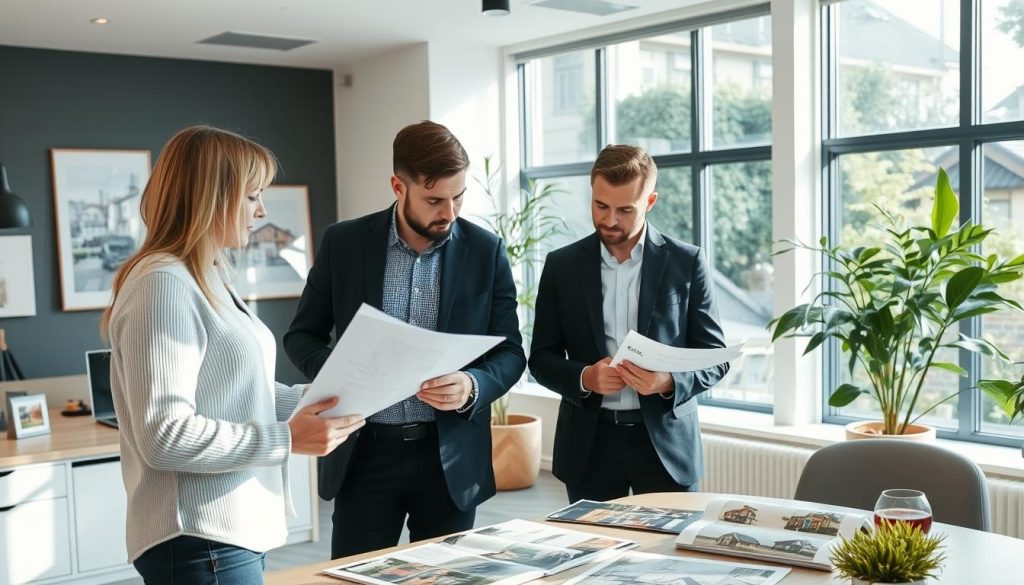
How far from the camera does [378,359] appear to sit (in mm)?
1887

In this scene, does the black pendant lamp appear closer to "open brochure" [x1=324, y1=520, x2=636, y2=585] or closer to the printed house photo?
"open brochure" [x1=324, y1=520, x2=636, y2=585]

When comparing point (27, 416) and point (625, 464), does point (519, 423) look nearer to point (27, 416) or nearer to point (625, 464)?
point (27, 416)

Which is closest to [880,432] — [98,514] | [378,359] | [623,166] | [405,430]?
[623,166]

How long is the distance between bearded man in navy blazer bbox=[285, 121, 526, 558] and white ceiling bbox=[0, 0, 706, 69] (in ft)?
10.8

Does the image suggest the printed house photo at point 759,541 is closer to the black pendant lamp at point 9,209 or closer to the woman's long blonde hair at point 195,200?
the woman's long blonde hair at point 195,200

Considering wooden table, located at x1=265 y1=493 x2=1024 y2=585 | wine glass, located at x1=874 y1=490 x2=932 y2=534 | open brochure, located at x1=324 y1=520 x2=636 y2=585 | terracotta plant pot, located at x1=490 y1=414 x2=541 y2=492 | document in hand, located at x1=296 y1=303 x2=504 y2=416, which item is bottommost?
terracotta plant pot, located at x1=490 y1=414 x2=541 y2=492

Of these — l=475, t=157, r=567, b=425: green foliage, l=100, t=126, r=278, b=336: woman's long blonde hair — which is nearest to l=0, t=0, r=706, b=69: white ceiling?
l=475, t=157, r=567, b=425: green foliage

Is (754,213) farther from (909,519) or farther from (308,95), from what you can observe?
(909,519)

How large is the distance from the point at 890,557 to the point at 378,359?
0.92 metres

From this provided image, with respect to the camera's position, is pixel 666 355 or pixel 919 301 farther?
pixel 919 301

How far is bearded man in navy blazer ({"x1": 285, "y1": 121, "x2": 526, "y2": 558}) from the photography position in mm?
2504

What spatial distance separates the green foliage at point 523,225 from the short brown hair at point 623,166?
10.6 ft

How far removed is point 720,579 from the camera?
1834 millimetres

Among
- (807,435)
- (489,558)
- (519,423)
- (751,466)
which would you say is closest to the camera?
(489,558)
